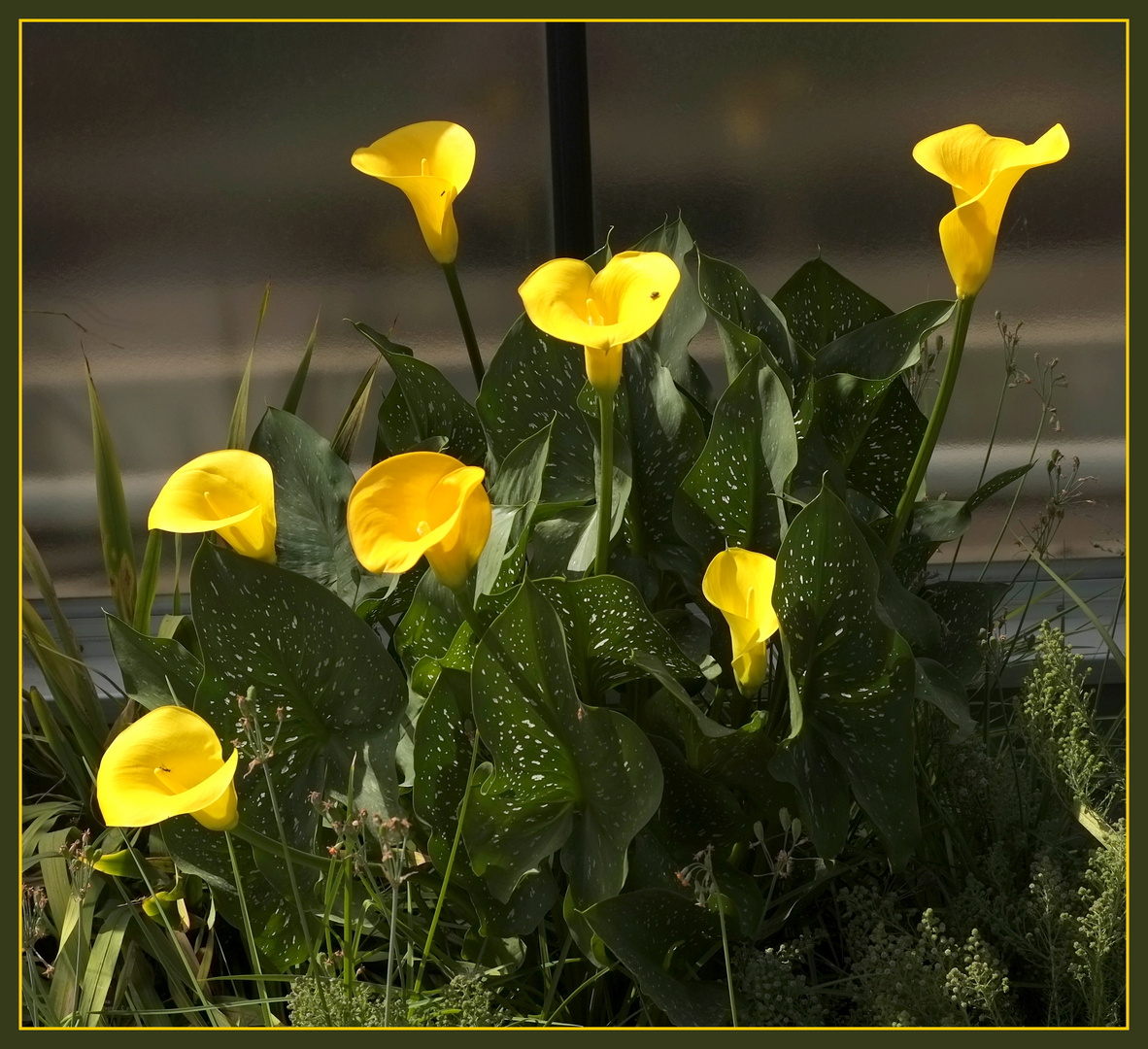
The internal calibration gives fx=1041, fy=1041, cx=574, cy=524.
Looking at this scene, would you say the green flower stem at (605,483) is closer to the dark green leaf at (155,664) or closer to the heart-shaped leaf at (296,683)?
the heart-shaped leaf at (296,683)

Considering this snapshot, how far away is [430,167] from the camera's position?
0.80m

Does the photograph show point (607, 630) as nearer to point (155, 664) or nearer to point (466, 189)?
point (155, 664)

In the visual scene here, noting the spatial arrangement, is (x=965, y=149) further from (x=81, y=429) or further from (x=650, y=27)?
(x=81, y=429)

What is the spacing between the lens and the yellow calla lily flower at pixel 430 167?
0.77 m

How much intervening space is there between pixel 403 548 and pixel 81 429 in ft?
2.50

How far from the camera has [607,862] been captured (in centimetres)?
69

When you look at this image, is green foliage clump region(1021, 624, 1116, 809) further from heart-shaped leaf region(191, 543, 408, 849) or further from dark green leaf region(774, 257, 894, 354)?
heart-shaped leaf region(191, 543, 408, 849)

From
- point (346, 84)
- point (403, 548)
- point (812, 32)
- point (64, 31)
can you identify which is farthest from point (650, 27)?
point (403, 548)

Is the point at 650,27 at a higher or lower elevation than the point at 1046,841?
higher

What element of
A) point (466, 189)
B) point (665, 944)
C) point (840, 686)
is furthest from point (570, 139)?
point (665, 944)

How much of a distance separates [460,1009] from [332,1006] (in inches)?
3.2

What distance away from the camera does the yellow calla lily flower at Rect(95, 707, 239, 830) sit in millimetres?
577

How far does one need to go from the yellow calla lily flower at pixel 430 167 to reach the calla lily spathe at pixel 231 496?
23 cm

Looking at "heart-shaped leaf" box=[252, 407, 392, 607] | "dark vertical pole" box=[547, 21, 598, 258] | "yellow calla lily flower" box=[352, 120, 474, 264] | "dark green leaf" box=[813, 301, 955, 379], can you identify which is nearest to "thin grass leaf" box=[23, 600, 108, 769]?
"heart-shaped leaf" box=[252, 407, 392, 607]
